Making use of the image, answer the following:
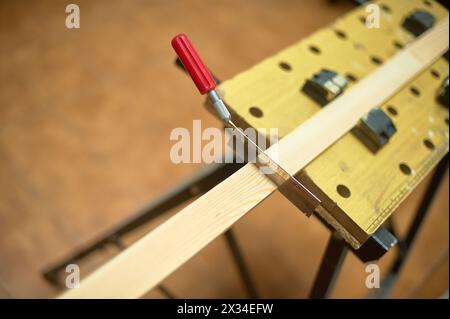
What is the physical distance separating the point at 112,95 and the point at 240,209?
1.37m

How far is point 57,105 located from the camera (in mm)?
1718

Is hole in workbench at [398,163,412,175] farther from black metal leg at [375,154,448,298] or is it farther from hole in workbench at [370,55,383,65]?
black metal leg at [375,154,448,298]

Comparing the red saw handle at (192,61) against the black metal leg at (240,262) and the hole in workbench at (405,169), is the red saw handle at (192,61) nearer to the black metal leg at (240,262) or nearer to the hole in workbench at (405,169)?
the hole in workbench at (405,169)

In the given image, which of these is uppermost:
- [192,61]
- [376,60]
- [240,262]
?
[192,61]

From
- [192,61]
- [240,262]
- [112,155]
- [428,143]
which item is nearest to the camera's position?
[192,61]

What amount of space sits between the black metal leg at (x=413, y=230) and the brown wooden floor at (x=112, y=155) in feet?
0.59

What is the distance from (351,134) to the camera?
0.74m

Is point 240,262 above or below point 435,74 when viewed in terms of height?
below

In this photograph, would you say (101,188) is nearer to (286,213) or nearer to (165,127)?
(165,127)

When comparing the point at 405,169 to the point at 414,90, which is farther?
the point at 414,90

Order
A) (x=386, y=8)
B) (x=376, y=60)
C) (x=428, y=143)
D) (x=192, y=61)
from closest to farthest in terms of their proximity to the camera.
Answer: (x=192, y=61)
(x=428, y=143)
(x=376, y=60)
(x=386, y=8)

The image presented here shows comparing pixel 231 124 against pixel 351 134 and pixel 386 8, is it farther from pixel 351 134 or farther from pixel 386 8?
pixel 386 8

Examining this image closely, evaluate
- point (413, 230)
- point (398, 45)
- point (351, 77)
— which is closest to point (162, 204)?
point (351, 77)

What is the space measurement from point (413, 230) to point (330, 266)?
652 millimetres
